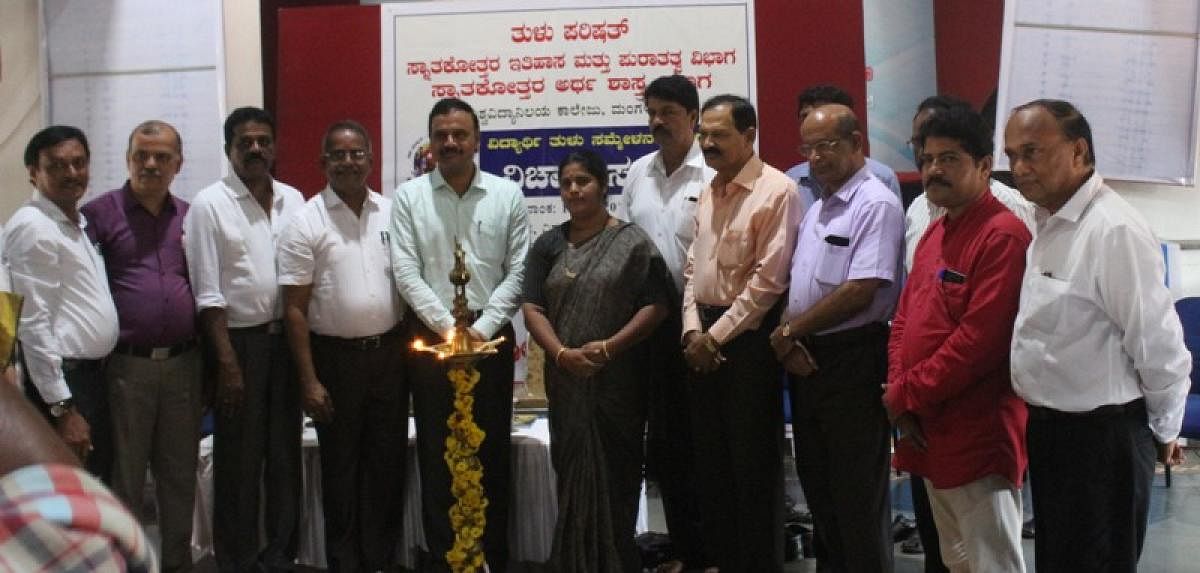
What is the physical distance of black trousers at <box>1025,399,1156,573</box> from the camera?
2.48 meters

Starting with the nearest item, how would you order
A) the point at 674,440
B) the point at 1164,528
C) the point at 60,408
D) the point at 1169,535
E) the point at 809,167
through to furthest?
the point at 60,408, the point at 674,440, the point at 809,167, the point at 1169,535, the point at 1164,528

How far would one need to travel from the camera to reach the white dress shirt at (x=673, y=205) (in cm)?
389

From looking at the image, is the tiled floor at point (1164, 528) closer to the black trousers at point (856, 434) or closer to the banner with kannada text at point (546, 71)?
the black trousers at point (856, 434)

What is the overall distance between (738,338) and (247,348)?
66.9 inches

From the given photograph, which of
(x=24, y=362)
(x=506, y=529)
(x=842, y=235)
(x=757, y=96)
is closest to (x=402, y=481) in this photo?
(x=506, y=529)

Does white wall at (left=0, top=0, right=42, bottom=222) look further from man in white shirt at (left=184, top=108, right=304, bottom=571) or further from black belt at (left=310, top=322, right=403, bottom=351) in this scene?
black belt at (left=310, top=322, right=403, bottom=351)

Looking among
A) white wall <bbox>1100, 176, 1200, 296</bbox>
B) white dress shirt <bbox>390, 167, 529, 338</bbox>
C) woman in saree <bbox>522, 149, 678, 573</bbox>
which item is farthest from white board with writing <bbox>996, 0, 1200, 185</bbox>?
white dress shirt <bbox>390, 167, 529, 338</bbox>

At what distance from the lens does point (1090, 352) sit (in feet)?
8.22

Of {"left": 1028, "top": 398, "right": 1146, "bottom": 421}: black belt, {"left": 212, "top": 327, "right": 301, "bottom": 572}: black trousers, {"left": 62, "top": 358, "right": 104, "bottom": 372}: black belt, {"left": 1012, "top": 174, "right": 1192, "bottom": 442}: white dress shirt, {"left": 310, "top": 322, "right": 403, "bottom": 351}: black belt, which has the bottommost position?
{"left": 212, "top": 327, "right": 301, "bottom": 572}: black trousers

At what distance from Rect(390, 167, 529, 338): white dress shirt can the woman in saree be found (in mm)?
222

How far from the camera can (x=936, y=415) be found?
291 cm

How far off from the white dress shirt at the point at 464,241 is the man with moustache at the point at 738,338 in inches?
25.5

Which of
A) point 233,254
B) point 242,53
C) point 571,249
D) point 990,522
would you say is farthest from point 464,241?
point 242,53

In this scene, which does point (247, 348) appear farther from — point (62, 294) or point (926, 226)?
point (926, 226)
